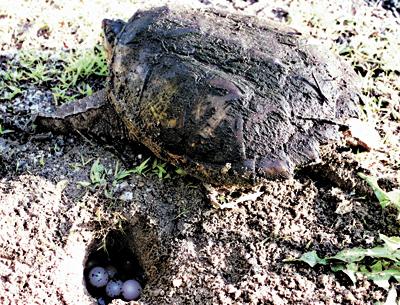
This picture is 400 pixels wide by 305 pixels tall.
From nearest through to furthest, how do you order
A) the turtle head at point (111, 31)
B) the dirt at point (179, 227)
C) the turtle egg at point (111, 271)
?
the dirt at point (179, 227) → the turtle egg at point (111, 271) → the turtle head at point (111, 31)

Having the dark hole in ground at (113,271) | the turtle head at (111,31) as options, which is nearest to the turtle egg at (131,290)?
the dark hole in ground at (113,271)

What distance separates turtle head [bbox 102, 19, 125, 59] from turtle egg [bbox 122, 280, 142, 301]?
1.41 metres

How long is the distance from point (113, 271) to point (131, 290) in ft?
0.72

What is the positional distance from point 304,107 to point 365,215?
672 millimetres

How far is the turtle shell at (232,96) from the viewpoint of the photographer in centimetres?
255

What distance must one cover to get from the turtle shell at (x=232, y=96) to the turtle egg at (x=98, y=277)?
0.70m

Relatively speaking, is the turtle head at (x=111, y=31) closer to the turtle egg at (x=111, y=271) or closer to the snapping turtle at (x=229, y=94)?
the snapping turtle at (x=229, y=94)

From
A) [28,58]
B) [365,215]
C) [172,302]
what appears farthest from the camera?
[28,58]

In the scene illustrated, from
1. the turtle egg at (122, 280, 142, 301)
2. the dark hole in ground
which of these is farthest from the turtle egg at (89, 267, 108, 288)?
the turtle egg at (122, 280, 142, 301)

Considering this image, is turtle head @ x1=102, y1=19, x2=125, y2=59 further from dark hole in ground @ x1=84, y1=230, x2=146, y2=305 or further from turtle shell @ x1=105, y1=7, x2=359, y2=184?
dark hole in ground @ x1=84, y1=230, x2=146, y2=305

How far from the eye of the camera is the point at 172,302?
2494mm

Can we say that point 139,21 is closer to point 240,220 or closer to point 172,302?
point 240,220

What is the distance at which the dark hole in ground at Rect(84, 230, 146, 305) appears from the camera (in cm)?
275

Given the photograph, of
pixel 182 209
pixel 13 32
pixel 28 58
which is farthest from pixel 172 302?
pixel 13 32
